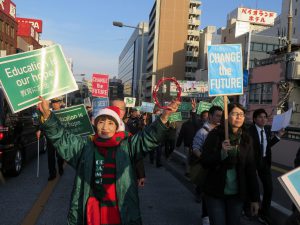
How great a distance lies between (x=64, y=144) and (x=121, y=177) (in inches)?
21.7

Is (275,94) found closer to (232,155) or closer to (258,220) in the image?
(258,220)

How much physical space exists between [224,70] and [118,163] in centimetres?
216

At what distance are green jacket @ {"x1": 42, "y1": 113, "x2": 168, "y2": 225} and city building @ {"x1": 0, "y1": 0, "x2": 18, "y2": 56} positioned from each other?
5823cm

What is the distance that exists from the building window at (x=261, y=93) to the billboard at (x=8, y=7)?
123ft

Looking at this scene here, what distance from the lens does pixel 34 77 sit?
3.98 m

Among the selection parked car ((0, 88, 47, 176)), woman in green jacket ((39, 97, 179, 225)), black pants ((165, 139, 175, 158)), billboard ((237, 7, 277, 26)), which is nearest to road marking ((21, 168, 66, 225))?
parked car ((0, 88, 47, 176))

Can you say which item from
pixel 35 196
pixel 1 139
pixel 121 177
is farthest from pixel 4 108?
pixel 121 177

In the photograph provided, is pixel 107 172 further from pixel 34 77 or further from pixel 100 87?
pixel 100 87

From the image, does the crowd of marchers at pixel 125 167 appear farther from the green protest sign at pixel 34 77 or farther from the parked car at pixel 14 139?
the parked car at pixel 14 139

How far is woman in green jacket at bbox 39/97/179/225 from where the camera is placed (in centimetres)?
314

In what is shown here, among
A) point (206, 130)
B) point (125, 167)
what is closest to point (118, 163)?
point (125, 167)

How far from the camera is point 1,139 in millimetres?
8062

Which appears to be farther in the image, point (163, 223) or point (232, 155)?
point (163, 223)

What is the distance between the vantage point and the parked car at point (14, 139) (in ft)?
26.7
